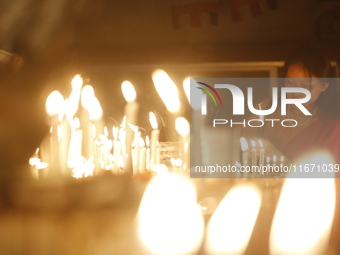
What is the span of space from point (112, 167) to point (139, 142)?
0.27 feet

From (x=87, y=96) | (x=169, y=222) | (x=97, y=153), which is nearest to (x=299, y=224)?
(x=169, y=222)

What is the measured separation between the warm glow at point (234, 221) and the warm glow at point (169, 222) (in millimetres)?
35

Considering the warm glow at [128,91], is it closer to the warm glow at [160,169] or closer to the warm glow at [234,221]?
the warm glow at [160,169]

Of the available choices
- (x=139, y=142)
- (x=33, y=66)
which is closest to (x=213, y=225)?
(x=139, y=142)

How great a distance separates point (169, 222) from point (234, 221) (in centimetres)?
13

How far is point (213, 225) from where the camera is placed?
2.37ft

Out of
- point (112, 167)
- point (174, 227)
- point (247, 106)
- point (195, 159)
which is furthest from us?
point (247, 106)

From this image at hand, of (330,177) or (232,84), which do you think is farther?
(232,84)

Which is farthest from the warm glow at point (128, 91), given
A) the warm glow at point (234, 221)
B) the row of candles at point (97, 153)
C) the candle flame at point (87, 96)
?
the warm glow at point (234, 221)

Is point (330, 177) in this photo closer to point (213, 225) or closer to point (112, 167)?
point (213, 225)

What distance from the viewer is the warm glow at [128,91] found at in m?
1.34

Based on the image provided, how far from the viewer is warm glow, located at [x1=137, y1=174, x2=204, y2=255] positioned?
0.71m

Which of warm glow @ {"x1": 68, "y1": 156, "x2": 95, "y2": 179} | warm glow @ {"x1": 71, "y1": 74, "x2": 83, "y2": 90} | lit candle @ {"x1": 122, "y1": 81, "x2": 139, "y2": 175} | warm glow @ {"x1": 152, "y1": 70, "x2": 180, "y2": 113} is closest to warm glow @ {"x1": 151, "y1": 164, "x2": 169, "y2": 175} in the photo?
warm glow @ {"x1": 68, "y1": 156, "x2": 95, "y2": 179}

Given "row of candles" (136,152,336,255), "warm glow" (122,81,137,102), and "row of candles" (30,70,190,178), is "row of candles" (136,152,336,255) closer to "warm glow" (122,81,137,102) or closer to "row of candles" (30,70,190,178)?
"row of candles" (30,70,190,178)
